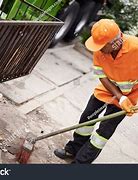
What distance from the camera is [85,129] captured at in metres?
5.22

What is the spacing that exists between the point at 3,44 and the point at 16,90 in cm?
151

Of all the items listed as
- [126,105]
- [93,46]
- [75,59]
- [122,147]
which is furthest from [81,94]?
[93,46]

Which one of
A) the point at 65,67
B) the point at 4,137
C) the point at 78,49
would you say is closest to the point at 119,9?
the point at 78,49

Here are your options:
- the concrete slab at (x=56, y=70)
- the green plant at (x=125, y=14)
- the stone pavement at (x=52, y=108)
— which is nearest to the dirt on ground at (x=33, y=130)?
the stone pavement at (x=52, y=108)

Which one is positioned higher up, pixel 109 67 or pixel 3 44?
pixel 109 67

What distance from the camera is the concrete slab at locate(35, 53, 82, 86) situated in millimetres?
7629

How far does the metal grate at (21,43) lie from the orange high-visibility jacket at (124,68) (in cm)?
96

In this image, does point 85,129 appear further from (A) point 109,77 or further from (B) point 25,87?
(B) point 25,87

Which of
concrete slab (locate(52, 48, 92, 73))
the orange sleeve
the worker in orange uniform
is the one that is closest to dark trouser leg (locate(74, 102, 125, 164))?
the worker in orange uniform

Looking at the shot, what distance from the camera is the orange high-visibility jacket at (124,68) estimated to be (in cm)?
458

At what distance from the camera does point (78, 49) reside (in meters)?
9.94

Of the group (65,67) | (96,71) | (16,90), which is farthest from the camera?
(65,67)

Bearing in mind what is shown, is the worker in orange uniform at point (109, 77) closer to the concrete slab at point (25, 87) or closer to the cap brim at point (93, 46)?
the cap brim at point (93, 46)

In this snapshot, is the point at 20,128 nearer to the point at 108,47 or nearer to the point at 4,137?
the point at 4,137
